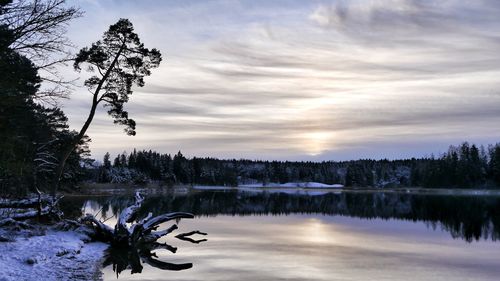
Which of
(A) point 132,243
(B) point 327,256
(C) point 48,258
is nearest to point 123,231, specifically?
(A) point 132,243

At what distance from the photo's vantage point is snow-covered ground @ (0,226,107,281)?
1342 cm

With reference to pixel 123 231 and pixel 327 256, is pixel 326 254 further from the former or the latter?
pixel 123 231

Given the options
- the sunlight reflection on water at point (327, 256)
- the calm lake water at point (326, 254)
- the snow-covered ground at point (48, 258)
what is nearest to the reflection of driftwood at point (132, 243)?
the calm lake water at point (326, 254)

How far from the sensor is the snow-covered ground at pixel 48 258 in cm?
1342

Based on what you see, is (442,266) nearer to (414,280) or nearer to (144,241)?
(414,280)

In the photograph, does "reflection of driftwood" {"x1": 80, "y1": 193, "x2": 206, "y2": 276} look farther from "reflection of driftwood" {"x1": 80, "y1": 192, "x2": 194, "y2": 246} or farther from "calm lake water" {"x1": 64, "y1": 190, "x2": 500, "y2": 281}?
"calm lake water" {"x1": 64, "y1": 190, "x2": 500, "y2": 281}

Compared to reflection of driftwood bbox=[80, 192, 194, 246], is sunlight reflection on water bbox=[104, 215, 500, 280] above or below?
below

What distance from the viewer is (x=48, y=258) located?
15680 mm

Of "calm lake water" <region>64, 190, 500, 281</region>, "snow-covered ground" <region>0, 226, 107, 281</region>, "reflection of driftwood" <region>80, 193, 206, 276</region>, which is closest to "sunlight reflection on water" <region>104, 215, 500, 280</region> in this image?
"calm lake water" <region>64, 190, 500, 281</region>

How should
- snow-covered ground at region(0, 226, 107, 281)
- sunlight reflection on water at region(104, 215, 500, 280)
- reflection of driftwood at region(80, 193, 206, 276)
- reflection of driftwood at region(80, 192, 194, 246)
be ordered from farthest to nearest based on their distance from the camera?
reflection of driftwood at region(80, 192, 194, 246) < reflection of driftwood at region(80, 193, 206, 276) < sunlight reflection on water at region(104, 215, 500, 280) < snow-covered ground at region(0, 226, 107, 281)

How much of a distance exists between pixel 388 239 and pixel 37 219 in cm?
1866

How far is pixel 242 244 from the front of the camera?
79.6 feet

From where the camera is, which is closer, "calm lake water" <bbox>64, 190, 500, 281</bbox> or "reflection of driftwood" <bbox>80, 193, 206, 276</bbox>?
"calm lake water" <bbox>64, 190, 500, 281</bbox>

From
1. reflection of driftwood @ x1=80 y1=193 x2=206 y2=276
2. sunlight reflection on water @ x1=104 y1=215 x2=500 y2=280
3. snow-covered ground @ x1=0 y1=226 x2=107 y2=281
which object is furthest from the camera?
reflection of driftwood @ x1=80 y1=193 x2=206 y2=276
